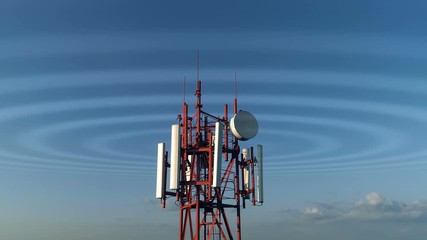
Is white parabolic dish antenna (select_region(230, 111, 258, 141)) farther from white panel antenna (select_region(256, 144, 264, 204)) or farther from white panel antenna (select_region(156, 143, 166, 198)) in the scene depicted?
white panel antenna (select_region(156, 143, 166, 198))

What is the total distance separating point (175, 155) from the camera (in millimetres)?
56594

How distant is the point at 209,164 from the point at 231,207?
716cm

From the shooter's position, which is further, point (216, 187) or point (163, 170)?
point (163, 170)

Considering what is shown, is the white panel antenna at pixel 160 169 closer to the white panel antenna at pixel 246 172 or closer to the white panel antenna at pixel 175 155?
the white panel antenna at pixel 175 155

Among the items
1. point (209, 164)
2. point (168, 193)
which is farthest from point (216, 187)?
point (168, 193)

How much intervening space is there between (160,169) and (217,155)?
796cm

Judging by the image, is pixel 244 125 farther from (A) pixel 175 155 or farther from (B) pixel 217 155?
(A) pixel 175 155

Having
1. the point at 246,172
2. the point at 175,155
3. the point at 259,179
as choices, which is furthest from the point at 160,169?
the point at 259,179

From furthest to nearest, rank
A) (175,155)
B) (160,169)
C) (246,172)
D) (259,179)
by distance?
(246,172) < (259,179) < (160,169) < (175,155)

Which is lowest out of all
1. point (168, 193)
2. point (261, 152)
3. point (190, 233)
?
point (190, 233)


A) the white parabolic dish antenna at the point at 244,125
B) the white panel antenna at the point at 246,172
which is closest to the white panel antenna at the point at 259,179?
the white panel antenna at the point at 246,172

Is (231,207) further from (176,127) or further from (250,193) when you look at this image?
(176,127)

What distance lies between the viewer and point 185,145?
191 ft

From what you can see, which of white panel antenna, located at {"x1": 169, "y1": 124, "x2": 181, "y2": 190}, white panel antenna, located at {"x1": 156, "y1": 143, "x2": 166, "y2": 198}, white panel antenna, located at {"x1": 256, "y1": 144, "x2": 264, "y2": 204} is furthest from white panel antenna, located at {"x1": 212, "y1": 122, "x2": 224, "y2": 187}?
white panel antenna, located at {"x1": 256, "y1": 144, "x2": 264, "y2": 204}
